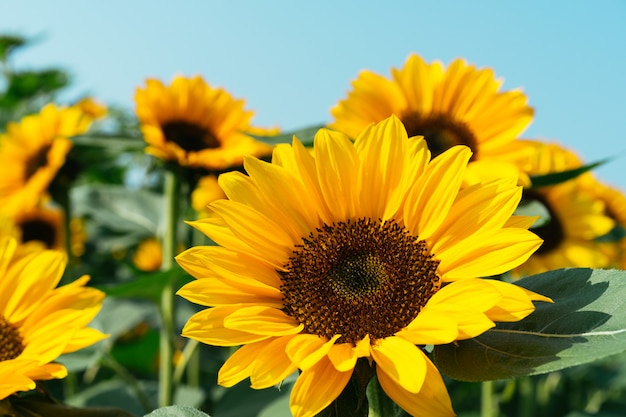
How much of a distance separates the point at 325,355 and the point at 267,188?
0.22 metres

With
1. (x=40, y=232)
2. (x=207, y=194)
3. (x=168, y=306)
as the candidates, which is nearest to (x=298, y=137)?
(x=168, y=306)

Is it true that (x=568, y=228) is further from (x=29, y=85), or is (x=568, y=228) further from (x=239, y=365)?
(x=29, y=85)

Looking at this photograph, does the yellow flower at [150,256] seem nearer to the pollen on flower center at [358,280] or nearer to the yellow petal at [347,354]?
the pollen on flower center at [358,280]

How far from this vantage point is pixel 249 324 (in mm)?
820

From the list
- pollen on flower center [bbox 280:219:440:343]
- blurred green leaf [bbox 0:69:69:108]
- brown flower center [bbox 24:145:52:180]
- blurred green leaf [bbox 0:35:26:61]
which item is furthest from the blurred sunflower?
blurred green leaf [bbox 0:35:26:61]

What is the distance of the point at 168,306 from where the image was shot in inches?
77.1

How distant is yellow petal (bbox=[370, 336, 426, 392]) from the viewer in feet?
2.42

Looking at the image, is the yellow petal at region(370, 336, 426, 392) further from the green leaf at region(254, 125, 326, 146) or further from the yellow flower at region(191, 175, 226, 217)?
the yellow flower at region(191, 175, 226, 217)

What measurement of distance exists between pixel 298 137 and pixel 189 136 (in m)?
0.63

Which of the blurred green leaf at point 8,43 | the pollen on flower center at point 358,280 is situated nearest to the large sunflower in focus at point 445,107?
the pollen on flower center at point 358,280

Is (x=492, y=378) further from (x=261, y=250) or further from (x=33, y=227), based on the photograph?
(x=33, y=227)

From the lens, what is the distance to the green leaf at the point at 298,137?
5.01ft

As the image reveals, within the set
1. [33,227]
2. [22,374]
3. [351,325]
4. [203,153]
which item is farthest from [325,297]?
[33,227]

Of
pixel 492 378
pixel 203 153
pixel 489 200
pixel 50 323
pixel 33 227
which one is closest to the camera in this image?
pixel 492 378
